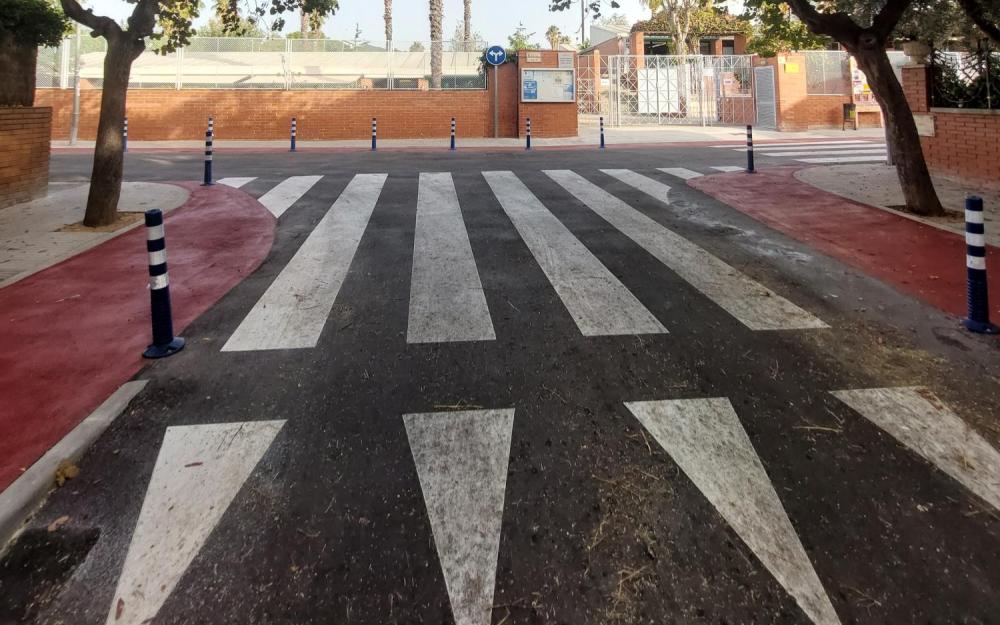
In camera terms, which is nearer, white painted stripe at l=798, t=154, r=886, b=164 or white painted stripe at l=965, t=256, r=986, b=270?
white painted stripe at l=965, t=256, r=986, b=270

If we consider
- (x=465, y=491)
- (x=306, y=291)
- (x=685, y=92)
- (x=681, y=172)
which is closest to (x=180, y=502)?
(x=465, y=491)

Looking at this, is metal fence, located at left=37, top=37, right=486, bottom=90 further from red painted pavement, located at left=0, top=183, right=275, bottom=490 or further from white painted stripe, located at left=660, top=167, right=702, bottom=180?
red painted pavement, located at left=0, top=183, right=275, bottom=490

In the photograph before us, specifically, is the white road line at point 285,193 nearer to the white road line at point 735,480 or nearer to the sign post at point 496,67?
the white road line at point 735,480

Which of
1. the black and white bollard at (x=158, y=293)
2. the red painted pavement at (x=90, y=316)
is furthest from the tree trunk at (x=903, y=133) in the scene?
the black and white bollard at (x=158, y=293)

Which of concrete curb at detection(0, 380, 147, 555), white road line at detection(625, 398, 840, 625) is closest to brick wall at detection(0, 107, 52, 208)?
concrete curb at detection(0, 380, 147, 555)

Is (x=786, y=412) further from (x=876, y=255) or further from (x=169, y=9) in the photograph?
(x=169, y=9)

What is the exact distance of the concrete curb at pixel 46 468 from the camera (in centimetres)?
260

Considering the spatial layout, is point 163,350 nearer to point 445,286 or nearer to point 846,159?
point 445,286

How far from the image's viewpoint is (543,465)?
3.02 meters

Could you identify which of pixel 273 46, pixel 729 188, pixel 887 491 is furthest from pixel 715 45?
pixel 887 491

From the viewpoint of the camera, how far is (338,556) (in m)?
2.45

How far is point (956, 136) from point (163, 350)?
14.2m

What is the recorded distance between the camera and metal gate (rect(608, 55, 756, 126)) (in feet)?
99.8

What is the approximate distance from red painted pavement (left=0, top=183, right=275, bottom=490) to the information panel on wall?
59.9ft
